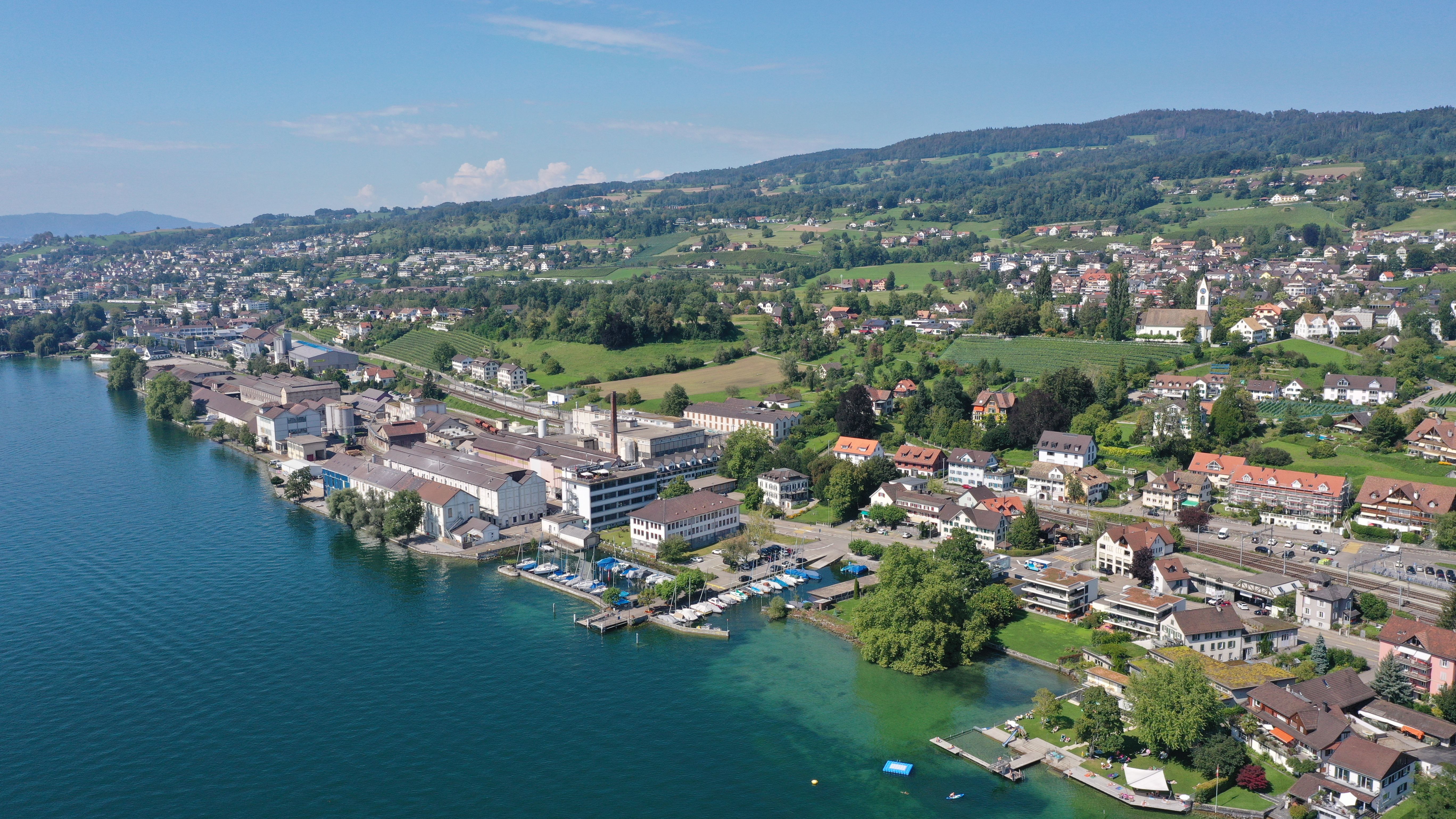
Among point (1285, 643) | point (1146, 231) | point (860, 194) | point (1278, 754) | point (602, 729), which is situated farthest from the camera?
point (860, 194)

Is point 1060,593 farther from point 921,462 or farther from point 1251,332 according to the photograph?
point 1251,332

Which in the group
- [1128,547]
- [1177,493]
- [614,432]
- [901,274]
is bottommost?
[1128,547]

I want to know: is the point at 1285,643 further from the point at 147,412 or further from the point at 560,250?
the point at 560,250

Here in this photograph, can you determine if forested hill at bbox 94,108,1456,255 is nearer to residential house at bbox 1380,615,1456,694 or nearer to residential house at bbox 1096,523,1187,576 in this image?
residential house at bbox 1096,523,1187,576

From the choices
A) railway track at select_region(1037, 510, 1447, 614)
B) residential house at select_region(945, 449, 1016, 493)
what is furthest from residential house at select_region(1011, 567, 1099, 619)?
residential house at select_region(945, 449, 1016, 493)

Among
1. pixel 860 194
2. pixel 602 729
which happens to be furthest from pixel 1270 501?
pixel 860 194

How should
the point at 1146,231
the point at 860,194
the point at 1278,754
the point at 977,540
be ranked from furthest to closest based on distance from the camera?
the point at 860,194 < the point at 1146,231 < the point at 977,540 < the point at 1278,754

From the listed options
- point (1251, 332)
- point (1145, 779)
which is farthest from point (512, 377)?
point (1145, 779)
